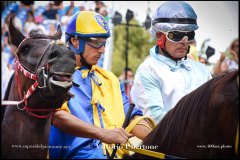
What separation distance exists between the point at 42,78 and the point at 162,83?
1695 mm

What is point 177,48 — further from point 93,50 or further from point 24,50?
point 24,50

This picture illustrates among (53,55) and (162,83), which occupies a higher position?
(53,55)

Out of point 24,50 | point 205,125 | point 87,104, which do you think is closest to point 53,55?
point 24,50

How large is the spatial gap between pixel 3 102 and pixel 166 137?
4.07 feet

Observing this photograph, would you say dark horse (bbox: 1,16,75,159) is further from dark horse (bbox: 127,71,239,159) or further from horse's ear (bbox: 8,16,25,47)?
dark horse (bbox: 127,71,239,159)

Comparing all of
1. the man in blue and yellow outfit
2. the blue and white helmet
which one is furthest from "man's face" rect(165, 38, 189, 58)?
the man in blue and yellow outfit

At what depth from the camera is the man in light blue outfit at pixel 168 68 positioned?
4.82 metres

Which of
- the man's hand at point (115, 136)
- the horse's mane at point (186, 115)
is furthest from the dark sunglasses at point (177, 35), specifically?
the man's hand at point (115, 136)

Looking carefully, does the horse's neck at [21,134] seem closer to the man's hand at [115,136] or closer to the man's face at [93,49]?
the man's hand at [115,136]

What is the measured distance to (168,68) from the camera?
5.01 meters

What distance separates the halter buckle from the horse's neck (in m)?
0.29

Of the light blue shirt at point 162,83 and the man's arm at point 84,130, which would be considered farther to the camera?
the light blue shirt at point 162,83

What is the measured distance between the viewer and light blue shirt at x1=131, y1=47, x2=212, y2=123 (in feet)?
15.6

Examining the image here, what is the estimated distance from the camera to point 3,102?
3.69 m
